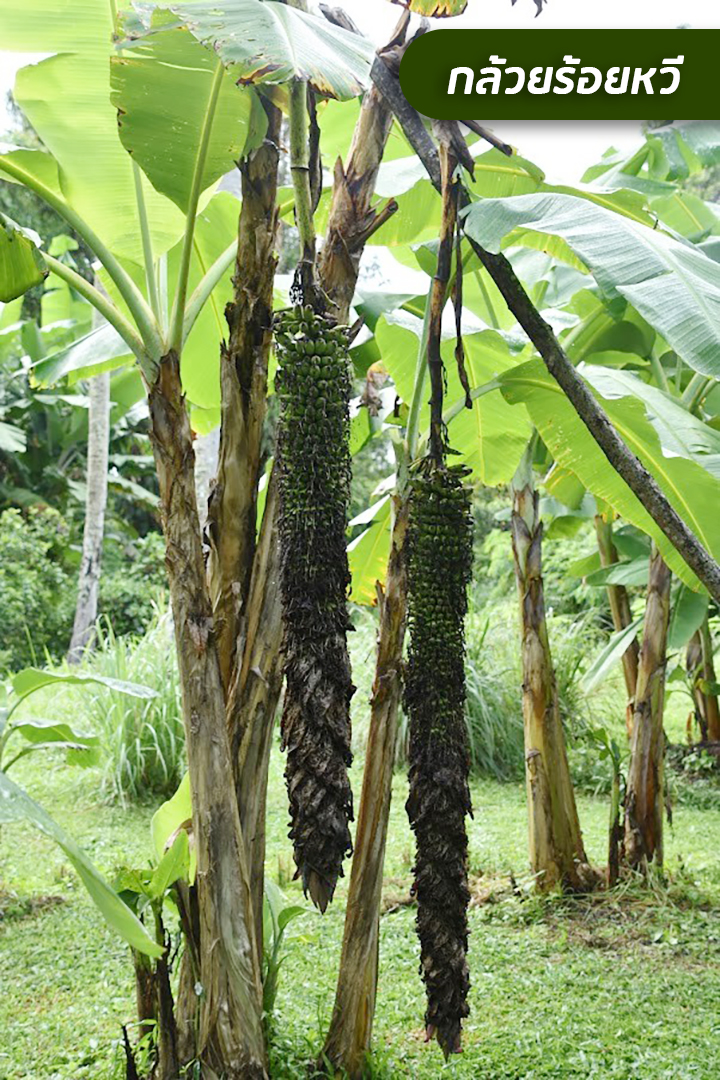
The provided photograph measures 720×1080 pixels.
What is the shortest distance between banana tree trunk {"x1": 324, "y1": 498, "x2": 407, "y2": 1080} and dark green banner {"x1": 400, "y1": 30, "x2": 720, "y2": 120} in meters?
0.80

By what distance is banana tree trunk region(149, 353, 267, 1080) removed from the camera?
184cm

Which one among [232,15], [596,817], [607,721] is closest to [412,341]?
[232,15]

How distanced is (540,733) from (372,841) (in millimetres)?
1637

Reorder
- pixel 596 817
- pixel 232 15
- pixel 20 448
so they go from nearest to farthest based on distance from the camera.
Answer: pixel 232 15 → pixel 596 817 → pixel 20 448

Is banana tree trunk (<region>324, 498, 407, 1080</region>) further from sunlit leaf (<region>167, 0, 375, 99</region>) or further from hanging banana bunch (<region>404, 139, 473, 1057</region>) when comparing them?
sunlit leaf (<region>167, 0, 375, 99</region>)

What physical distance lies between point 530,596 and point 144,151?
7.08ft

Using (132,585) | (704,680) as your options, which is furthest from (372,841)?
(132,585)

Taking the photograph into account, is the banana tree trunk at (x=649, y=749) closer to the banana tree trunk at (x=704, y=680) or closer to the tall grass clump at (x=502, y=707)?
the banana tree trunk at (x=704, y=680)

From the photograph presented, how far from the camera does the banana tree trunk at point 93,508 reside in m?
8.15

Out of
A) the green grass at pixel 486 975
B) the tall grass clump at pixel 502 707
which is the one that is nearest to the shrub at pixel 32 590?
the tall grass clump at pixel 502 707

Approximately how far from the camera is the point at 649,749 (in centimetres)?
368

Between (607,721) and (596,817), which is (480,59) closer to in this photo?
(596,817)

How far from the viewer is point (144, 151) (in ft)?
5.72

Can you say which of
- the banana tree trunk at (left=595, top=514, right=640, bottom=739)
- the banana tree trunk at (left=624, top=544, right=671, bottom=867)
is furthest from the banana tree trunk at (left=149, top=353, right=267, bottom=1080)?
the banana tree trunk at (left=595, top=514, right=640, bottom=739)
